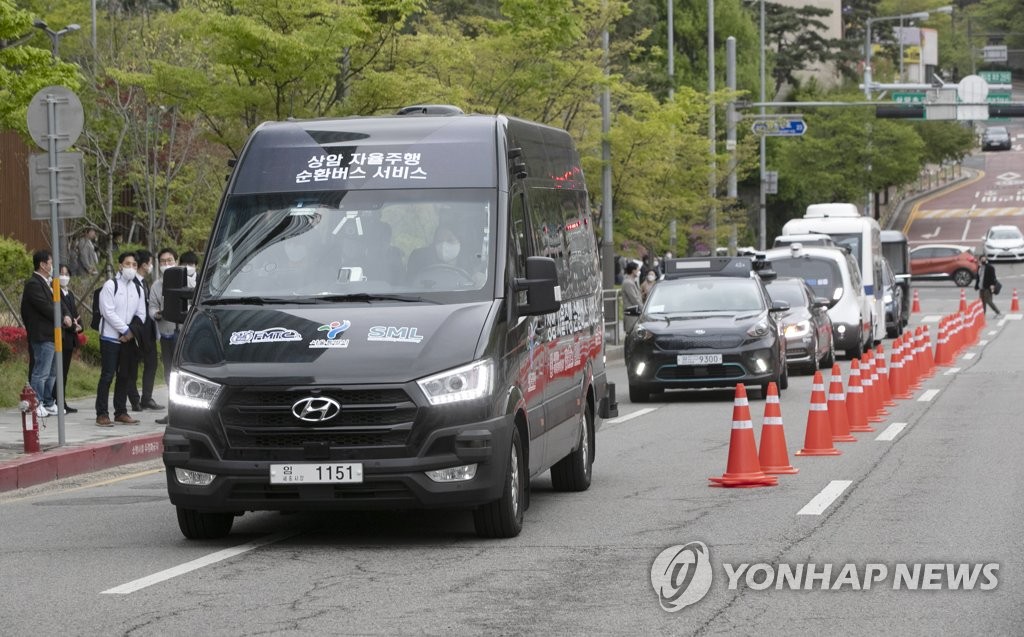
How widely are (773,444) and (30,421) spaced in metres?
6.42

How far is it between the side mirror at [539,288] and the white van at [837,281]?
67.0 ft

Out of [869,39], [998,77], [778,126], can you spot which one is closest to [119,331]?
[778,126]

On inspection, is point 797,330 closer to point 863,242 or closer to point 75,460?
point 863,242

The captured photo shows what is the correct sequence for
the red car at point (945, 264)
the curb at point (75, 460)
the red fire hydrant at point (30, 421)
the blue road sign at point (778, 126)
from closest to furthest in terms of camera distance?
the curb at point (75, 460) → the red fire hydrant at point (30, 421) → the blue road sign at point (778, 126) → the red car at point (945, 264)

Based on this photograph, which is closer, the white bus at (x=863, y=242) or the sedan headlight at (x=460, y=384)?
the sedan headlight at (x=460, y=384)

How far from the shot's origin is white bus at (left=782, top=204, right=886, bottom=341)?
118 feet

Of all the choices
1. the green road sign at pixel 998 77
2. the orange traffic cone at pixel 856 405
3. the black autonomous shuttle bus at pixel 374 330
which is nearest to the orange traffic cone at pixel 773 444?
the black autonomous shuttle bus at pixel 374 330

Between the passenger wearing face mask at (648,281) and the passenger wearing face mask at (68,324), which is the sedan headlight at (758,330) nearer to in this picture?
the passenger wearing face mask at (68,324)

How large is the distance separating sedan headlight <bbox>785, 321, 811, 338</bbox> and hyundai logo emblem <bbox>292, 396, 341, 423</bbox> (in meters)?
17.7

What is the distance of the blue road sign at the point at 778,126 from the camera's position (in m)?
48.9

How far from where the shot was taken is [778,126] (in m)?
51.4

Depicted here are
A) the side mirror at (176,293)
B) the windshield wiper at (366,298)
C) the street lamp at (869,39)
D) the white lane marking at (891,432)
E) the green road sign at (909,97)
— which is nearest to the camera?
the windshield wiper at (366,298)

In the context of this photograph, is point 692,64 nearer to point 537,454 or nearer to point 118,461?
point 118,461

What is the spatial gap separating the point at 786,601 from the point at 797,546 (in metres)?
1.69
